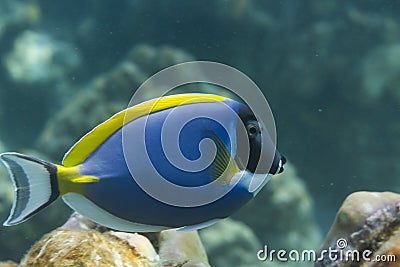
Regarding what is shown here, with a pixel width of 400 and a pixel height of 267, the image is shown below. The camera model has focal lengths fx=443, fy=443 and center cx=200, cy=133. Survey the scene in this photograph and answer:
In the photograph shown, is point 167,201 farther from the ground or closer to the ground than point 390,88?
closer to the ground

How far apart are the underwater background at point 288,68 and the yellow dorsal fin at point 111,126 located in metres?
5.61

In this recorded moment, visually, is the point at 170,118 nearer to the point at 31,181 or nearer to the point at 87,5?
the point at 31,181

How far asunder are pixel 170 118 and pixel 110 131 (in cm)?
18

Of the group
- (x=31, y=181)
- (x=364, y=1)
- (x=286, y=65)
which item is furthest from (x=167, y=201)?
(x=364, y=1)

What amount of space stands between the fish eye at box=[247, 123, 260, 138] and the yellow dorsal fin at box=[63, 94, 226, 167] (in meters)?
0.13

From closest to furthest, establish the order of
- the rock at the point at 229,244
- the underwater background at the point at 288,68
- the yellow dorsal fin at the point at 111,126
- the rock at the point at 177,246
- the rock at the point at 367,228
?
the yellow dorsal fin at the point at 111,126, the rock at the point at 367,228, the rock at the point at 177,246, the rock at the point at 229,244, the underwater background at the point at 288,68

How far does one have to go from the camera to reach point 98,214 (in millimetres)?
1326

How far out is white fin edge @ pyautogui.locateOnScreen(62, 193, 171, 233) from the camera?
4.25 feet

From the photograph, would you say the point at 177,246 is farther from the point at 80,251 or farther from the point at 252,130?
the point at 252,130

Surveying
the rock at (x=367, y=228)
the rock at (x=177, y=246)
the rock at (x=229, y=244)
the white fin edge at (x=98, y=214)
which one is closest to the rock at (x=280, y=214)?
the rock at (x=229, y=244)

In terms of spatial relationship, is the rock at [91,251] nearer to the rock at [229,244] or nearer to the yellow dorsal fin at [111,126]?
the yellow dorsal fin at [111,126]

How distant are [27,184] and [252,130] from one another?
65 cm

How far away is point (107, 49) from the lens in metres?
8.58

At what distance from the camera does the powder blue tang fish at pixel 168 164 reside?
1.27m
